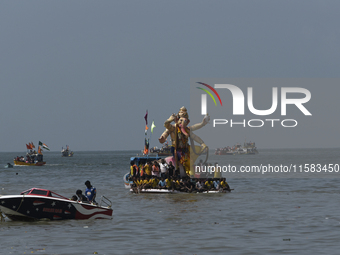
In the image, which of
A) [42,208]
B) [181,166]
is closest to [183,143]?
[181,166]

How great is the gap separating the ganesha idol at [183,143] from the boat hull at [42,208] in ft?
49.0

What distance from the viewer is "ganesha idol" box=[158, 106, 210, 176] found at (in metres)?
38.8

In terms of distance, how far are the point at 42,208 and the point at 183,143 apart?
1684cm

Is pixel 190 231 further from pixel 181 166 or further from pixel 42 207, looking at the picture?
pixel 181 166

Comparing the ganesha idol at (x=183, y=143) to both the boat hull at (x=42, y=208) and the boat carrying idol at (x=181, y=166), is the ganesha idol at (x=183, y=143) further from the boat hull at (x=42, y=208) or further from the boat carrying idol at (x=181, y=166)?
the boat hull at (x=42, y=208)

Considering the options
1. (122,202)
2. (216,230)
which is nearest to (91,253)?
(216,230)

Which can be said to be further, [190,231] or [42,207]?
[42,207]

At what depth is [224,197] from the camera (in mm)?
36969

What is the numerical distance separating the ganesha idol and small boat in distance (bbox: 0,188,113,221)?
14.9 metres

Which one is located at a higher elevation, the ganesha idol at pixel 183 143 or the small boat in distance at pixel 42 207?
the ganesha idol at pixel 183 143

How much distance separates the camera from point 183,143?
1533 inches

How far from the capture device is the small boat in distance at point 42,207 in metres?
23.3

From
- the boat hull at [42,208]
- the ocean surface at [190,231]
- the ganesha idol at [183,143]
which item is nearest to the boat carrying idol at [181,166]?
the ganesha idol at [183,143]

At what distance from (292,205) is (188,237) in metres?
13.5
